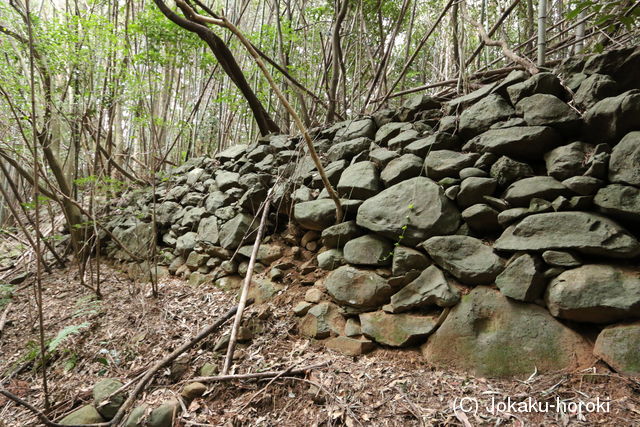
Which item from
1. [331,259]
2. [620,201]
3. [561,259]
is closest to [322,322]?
[331,259]

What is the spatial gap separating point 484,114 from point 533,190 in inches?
30.2

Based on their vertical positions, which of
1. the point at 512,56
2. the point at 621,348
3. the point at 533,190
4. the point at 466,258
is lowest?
the point at 621,348

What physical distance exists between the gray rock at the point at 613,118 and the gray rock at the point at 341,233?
168 centimetres

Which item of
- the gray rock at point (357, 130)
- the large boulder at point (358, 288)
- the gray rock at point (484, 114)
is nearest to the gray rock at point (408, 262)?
the large boulder at point (358, 288)

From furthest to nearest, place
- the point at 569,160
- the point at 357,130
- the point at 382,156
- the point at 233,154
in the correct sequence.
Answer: the point at 233,154 < the point at 357,130 < the point at 382,156 < the point at 569,160

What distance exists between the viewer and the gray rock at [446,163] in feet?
7.43

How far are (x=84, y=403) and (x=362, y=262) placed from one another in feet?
7.23

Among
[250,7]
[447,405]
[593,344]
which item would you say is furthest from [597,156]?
[250,7]

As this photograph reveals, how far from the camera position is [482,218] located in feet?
6.70

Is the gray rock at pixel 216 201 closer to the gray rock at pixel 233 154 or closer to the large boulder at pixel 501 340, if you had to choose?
the gray rock at pixel 233 154

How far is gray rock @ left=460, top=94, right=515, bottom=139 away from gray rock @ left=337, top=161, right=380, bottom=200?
801 millimetres

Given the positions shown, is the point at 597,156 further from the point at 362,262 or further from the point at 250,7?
the point at 250,7

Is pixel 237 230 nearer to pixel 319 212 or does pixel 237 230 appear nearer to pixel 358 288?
pixel 319 212

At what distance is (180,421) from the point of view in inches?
71.8
